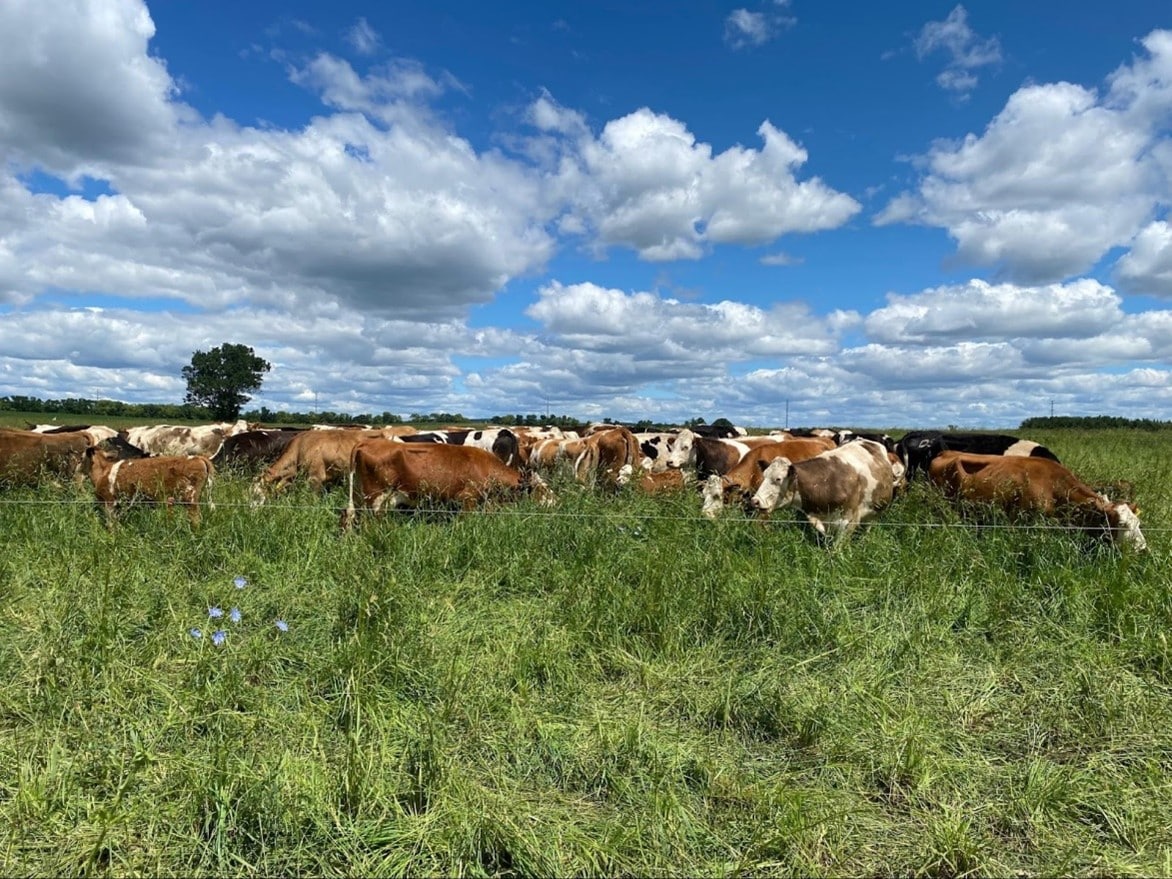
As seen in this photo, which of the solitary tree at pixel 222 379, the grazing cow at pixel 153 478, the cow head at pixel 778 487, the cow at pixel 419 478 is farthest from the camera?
the solitary tree at pixel 222 379

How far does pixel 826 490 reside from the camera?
8.86 metres

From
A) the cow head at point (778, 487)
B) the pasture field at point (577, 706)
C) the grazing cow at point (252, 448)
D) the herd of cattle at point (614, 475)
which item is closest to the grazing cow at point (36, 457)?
the herd of cattle at point (614, 475)

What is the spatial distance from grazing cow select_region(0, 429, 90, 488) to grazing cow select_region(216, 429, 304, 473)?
2408 mm

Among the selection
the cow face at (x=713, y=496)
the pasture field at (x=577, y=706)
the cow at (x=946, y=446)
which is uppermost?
the cow at (x=946, y=446)

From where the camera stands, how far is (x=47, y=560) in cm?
620

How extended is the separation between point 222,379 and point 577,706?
7269cm

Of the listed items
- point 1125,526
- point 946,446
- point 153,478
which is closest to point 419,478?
point 153,478

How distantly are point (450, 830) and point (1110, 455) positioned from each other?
20027 mm

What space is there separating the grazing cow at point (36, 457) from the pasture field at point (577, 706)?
6810 millimetres

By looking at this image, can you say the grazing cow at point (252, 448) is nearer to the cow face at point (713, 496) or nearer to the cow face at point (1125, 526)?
the cow face at point (713, 496)

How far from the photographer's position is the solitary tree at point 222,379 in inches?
2635

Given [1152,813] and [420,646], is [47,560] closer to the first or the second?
[420,646]

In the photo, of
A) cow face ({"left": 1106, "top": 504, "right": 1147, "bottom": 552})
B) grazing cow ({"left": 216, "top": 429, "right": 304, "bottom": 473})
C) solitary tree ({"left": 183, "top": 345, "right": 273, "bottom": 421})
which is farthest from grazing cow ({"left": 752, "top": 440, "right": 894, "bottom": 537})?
solitary tree ({"left": 183, "top": 345, "right": 273, "bottom": 421})

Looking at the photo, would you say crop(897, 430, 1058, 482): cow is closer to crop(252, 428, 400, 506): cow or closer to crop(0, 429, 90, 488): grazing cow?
crop(252, 428, 400, 506): cow
